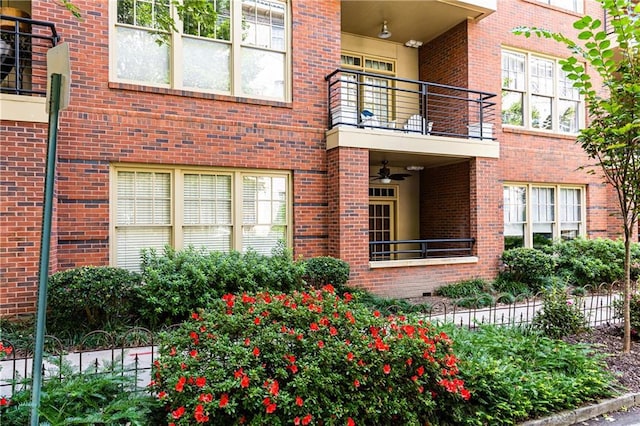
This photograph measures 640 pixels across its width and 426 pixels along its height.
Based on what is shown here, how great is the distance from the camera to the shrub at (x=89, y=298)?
605cm

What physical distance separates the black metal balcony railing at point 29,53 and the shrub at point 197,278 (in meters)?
3.26

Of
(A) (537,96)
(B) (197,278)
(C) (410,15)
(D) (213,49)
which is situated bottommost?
(B) (197,278)

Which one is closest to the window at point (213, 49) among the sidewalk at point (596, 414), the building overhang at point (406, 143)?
the building overhang at point (406, 143)

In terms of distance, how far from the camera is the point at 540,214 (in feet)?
39.8

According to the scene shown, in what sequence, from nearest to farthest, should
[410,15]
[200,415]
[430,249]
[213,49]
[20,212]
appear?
[200,415]
[20,212]
[213,49]
[410,15]
[430,249]

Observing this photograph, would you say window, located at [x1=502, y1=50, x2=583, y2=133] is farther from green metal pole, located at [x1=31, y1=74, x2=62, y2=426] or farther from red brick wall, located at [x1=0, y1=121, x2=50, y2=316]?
green metal pole, located at [x1=31, y1=74, x2=62, y2=426]

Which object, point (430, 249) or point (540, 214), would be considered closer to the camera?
point (430, 249)

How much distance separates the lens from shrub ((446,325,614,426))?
3.67 meters

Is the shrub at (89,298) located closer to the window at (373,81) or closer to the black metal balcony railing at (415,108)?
the black metal balcony railing at (415,108)

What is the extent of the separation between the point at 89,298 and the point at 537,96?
40.1ft

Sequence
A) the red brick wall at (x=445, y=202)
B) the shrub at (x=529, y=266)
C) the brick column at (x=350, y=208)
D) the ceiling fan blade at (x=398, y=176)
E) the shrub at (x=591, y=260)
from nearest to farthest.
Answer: the brick column at (x=350, y=208) → the shrub at (x=529, y=266) → the shrub at (x=591, y=260) → the red brick wall at (x=445, y=202) → the ceiling fan blade at (x=398, y=176)

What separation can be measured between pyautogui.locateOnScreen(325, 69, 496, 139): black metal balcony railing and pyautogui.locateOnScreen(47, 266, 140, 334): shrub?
526 cm

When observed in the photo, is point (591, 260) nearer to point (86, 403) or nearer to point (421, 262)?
point (421, 262)

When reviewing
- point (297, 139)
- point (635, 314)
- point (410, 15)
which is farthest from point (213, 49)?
point (635, 314)
